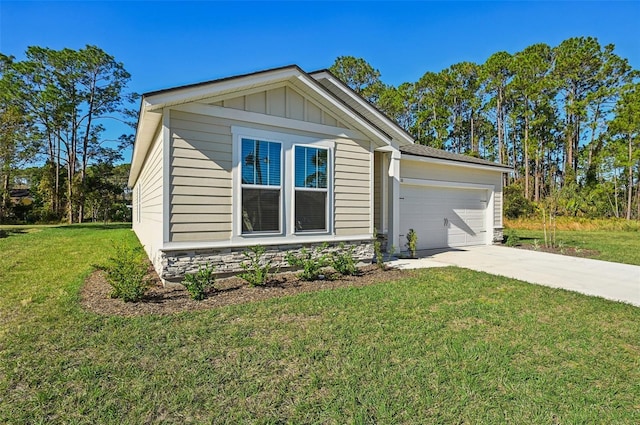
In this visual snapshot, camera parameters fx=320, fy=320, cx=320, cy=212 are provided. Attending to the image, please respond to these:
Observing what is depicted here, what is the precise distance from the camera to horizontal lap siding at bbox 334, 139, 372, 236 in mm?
7055

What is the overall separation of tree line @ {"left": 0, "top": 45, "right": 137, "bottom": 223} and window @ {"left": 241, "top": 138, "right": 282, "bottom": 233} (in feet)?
77.6

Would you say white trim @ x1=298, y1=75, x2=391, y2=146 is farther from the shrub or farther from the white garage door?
the shrub

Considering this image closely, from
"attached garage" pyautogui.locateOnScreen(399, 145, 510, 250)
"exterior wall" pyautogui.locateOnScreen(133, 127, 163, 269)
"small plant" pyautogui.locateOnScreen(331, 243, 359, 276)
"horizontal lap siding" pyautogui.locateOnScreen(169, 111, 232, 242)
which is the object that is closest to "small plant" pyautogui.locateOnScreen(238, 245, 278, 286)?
"horizontal lap siding" pyautogui.locateOnScreen(169, 111, 232, 242)

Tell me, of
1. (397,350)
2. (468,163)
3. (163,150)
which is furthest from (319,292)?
(468,163)

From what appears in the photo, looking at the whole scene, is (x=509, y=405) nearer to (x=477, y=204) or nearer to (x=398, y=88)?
(x=477, y=204)

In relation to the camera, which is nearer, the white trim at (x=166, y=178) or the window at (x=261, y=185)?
the white trim at (x=166, y=178)

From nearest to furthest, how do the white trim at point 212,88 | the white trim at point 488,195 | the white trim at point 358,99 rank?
the white trim at point 212,88
the white trim at point 358,99
the white trim at point 488,195

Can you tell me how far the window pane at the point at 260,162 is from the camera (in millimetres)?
6016

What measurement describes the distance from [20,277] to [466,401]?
8072 millimetres

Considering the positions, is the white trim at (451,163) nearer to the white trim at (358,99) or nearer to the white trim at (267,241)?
the white trim at (358,99)

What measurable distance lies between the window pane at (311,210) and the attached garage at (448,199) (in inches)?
148

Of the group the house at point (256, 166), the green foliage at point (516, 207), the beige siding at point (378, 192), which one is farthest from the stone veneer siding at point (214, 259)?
the green foliage at point (516, 207)

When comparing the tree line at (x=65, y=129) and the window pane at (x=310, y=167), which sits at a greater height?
the tree line at (x=65, y=129)

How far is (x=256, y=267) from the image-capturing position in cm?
557
